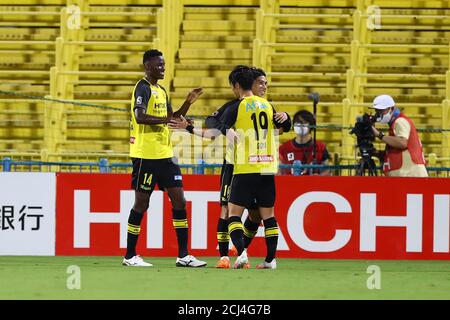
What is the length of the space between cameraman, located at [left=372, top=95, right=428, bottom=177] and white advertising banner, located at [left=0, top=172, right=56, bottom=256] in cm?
421

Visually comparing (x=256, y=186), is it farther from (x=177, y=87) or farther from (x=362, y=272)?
(x=177, y=87)

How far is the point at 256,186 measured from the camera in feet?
39.0

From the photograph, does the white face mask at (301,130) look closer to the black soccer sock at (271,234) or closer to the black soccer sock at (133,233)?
the black soccer sock at (133,233)

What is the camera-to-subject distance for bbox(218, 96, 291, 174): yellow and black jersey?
11.8m

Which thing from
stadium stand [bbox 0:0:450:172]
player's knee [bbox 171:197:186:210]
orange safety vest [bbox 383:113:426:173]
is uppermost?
stadium stand [bbox 0:0:450:172]

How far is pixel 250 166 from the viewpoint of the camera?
11.8 m

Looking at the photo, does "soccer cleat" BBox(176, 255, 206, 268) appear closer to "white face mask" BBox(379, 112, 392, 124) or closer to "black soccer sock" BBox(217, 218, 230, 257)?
"black soccer sock" BBox(217, 218, 230, 257)

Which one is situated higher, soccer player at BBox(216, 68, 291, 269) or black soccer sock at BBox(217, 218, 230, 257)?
soccer player at BBox(216, 68, 291, 269)

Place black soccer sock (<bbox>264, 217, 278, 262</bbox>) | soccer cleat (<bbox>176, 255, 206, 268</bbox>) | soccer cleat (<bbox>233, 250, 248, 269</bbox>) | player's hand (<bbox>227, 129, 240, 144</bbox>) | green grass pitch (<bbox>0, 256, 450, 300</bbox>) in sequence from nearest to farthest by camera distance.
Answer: green grass pitch (<bbox>0, 256, 450, 300</bbox>) < player's hand (<bbox>227, 129, 240, 144</bbox>) < black soccer sock (<bbox>264, 217, 278, 262</bbox>) < soccer cleat (<bbox>233, 250, 248, 269</bbox>) < soccer cleat (<bbox>176, 255, 206, 268</bbox>)

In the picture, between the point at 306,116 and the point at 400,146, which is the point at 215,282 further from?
the point at 306,116

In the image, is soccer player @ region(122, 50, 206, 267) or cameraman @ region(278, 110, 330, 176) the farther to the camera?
Answer: cameraman @ region(278, 110, 330, 176)

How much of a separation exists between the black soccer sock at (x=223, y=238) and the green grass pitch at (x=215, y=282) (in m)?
0.24

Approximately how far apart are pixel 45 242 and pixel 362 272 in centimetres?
479

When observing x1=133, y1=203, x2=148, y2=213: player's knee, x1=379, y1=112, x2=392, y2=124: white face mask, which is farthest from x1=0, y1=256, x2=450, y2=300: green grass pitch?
x1=379, y1=112, x2=392, y2=124: white face mask
